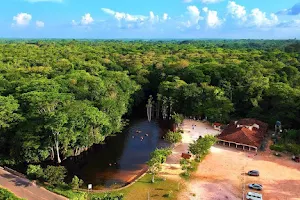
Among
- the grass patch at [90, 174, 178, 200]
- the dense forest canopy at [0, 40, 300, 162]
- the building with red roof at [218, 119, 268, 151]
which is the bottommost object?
the grass patch at [90, 174, 178, 200]

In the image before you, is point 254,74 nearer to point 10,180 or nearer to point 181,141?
point 181,141

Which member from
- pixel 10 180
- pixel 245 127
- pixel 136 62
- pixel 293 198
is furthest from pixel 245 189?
pixel 136 62

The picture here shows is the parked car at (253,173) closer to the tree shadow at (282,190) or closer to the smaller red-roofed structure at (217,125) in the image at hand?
the tree shadow at (282,190)

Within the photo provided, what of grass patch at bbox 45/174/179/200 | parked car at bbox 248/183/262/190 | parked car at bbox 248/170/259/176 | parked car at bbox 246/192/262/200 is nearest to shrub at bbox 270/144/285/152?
parked car at bbox 248/170/259/176

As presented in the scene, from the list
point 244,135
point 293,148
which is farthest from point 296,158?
point 244,135

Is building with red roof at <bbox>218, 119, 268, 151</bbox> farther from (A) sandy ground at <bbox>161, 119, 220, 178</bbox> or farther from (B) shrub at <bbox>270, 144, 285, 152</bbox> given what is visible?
(A) sandy ground at <bbox>161, 119, 220, 178</bbox>
